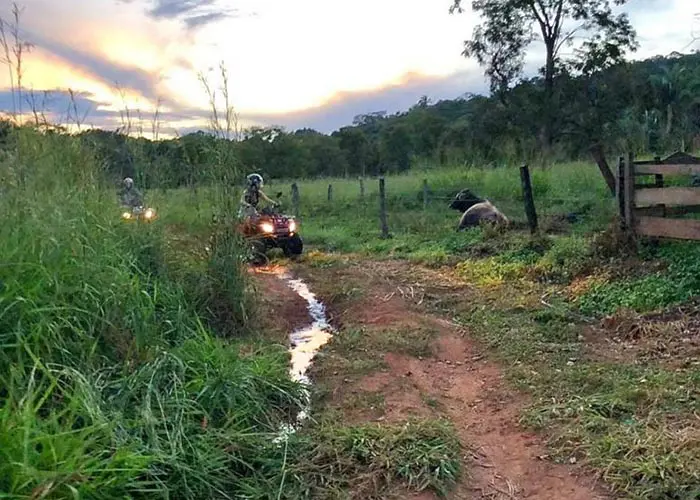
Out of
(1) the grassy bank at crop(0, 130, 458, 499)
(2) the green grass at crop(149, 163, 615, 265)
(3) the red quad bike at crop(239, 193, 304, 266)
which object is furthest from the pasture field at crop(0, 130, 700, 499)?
(3) the red quad bike at crop(239, 193, 304, 266)

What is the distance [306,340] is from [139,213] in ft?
6.16

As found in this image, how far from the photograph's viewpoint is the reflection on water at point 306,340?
14.0ft

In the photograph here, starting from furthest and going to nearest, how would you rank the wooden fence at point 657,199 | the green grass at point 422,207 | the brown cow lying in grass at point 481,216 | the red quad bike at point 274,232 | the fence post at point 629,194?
the brown cow lying in grass at point 481,216, the green grass at point 422,207, the red quad bike at point 274,232, the fence post at point 629,194, the wooden fence at point 657,199

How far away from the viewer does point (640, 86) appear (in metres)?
27.1

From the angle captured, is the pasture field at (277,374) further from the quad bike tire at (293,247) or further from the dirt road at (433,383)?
the quad bike tire at (293,247)

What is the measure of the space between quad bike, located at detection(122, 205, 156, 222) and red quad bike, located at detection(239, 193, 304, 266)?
4.01 metres

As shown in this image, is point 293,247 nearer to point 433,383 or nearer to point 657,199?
point 657,199

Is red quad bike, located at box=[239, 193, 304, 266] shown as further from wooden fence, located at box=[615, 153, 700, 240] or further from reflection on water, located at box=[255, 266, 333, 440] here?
wooden fence, located at box=[615, 153, 700, 240]

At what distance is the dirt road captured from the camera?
Answer: 3275mm

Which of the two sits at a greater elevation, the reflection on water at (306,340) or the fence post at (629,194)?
the fence post at (629,194)

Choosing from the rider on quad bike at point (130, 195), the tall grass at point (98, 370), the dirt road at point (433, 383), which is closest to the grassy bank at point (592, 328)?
the dirt road at point (433, 383)

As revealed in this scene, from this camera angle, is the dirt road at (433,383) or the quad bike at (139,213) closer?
the dirt road at (433,383)

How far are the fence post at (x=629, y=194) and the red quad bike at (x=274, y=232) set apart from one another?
4908 millimetres

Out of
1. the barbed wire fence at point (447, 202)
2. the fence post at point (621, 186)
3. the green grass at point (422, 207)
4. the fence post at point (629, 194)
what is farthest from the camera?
the barbed wire fence at point (447, 202)
